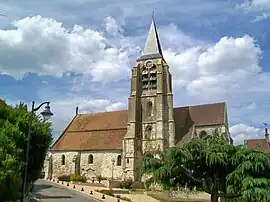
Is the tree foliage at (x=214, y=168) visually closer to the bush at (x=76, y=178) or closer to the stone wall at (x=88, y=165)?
the stone wall at (x=88, y=165)

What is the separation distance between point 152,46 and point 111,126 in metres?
14.1

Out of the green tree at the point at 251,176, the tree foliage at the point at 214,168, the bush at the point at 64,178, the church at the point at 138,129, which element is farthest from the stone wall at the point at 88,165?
the green tree at the point at 251,176

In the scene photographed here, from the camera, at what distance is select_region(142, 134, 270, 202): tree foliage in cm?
1648

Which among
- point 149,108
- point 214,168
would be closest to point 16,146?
point 214,168

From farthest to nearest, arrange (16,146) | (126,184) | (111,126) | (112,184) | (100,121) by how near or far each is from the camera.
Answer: (100,121), (111,126), (126,184), (112,184), (16,146)

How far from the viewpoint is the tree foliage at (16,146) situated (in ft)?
41.3

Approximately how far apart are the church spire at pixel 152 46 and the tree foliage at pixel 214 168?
3285 cm

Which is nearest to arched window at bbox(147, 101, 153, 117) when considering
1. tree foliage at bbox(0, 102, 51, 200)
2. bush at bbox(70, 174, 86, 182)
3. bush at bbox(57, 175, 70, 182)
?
bush at bbox(70, 174, 86, 182)

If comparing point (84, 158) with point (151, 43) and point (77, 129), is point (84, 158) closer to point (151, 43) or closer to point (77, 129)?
point (77, 129)

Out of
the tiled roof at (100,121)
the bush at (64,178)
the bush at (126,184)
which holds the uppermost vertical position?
the tiled roof at (100,121)

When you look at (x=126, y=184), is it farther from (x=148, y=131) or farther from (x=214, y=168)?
(x=214, y=168)

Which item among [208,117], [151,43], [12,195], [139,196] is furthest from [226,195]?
[151,43]

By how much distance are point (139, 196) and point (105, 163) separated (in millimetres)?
15933

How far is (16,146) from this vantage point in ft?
47.2
